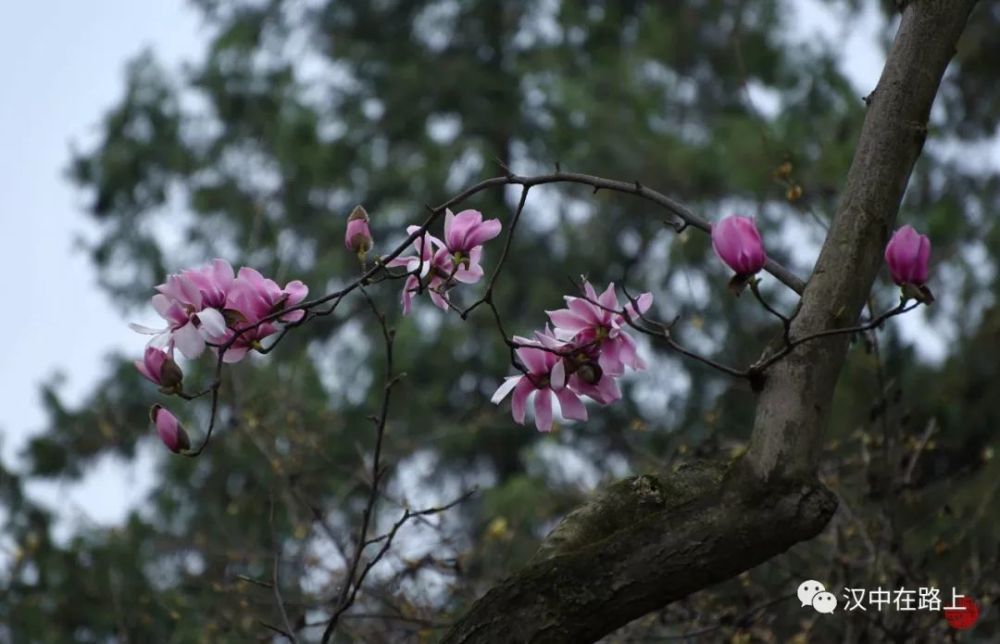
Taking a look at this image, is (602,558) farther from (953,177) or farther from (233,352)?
(953,177)

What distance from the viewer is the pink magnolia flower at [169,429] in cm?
199

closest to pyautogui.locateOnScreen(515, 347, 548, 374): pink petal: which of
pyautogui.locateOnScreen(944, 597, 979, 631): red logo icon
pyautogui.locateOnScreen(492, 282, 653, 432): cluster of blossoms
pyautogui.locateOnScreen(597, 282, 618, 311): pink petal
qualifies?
pyautogui.locateOnScreen(492, 282, 653, 432): cluster of blossoms

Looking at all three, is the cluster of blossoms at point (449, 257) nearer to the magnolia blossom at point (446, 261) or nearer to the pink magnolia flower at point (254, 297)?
the magnolia blossom at point (446, 261)

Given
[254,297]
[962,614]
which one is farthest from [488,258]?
[254,297]

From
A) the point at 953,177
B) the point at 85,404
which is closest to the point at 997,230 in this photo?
the point at 953,177

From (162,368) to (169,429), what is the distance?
86 millimetres

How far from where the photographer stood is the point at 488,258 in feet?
31.2

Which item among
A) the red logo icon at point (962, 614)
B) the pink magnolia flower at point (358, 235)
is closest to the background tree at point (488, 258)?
the red logo icon at point (962, 614)

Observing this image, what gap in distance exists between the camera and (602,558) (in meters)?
1.81

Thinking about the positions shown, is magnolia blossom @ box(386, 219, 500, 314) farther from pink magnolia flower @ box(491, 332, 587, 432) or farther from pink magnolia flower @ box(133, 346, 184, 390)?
pink magnolia flower @ box(133, 346, 184, 390)

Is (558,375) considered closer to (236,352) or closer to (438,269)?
(438,269)

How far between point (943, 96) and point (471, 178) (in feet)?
11.0

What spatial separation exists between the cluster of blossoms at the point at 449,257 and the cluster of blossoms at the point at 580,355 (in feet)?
0.45

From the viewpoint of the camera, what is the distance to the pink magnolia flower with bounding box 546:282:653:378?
6.54ft
